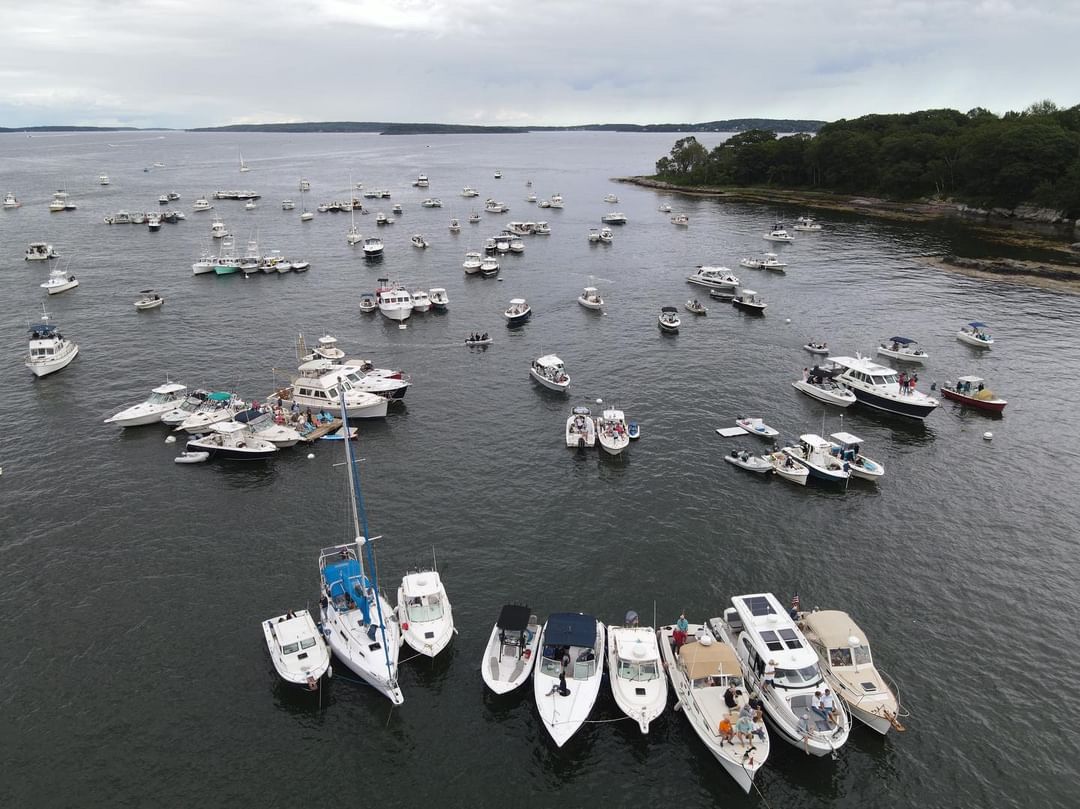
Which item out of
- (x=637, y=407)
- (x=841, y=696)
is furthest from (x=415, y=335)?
(x=841, y=696)

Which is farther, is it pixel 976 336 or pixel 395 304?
pixel 395 304

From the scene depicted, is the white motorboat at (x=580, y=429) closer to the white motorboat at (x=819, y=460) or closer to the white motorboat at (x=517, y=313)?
the white motorboat at (x=819, y=460)

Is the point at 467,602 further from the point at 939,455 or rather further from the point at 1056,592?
the point at 939,455

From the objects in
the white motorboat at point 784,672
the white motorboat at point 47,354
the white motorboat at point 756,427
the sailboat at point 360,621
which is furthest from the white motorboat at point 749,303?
the white motorboat at point 47,354

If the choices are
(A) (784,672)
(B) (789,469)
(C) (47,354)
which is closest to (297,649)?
(A) (784,672)

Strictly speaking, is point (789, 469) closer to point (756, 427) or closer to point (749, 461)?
point (749, 461)

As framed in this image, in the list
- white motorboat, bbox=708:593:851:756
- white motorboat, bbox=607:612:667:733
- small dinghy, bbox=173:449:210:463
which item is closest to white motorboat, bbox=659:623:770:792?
white motorboat, bbox=708:593:851:756
